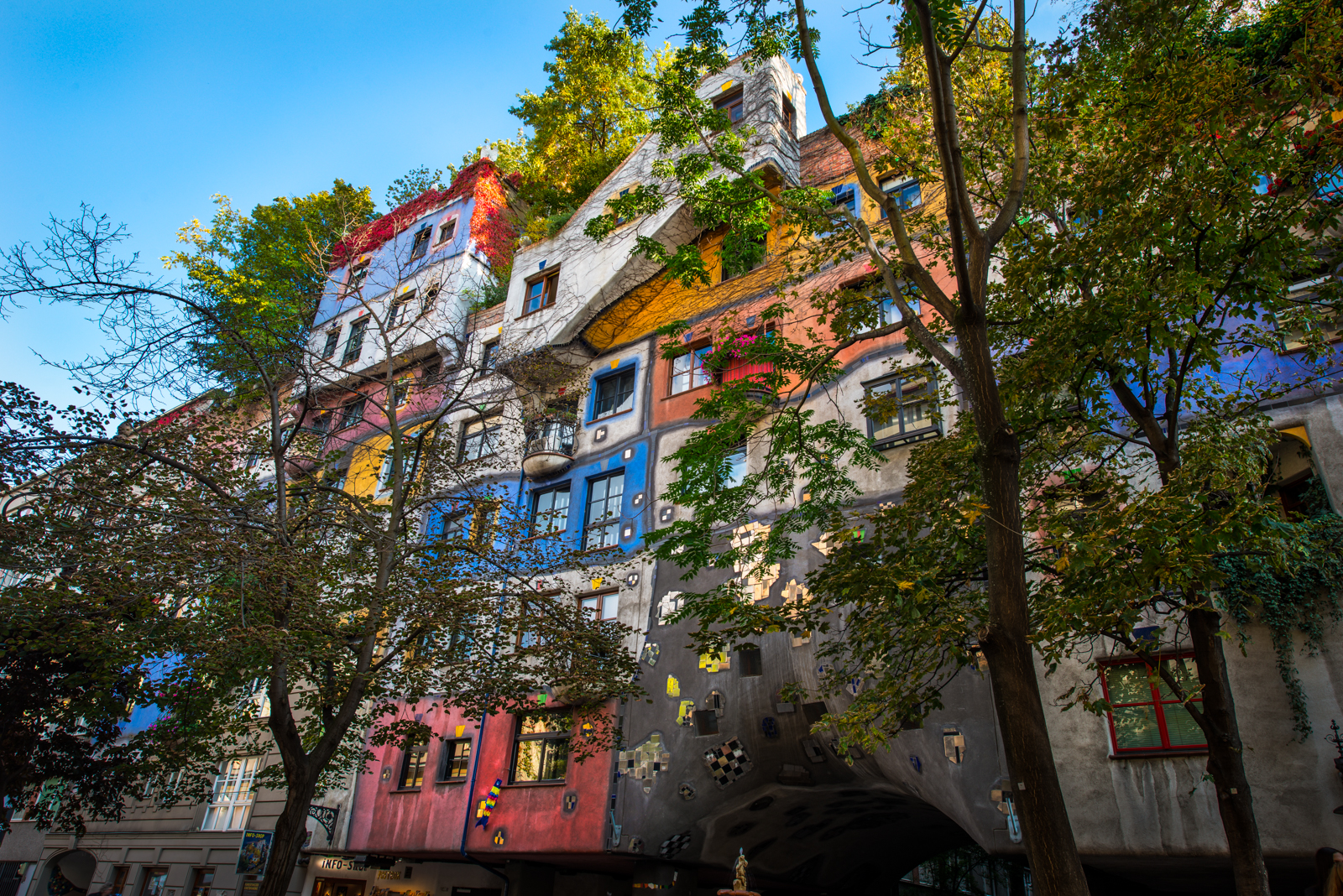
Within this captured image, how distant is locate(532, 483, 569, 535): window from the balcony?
1.40 ft

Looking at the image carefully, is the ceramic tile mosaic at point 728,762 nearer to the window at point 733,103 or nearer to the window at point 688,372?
the window at point 688,372

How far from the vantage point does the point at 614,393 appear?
65.8ft

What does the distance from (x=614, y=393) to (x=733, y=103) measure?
8.80 meters

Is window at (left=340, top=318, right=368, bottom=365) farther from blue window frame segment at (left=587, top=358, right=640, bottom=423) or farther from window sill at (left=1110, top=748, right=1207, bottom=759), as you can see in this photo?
window sill at (left=1110, top=748, right=1207, bottom=759)

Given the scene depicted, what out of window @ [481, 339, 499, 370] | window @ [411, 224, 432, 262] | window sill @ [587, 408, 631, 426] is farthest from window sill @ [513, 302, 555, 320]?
window @ [411, 224, 432, 262]

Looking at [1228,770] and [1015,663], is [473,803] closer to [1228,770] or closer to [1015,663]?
[1015,663]

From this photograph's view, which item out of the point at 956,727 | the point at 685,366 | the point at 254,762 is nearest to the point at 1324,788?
the point at 956,727

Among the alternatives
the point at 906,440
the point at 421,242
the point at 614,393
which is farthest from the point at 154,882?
the point at 906,440

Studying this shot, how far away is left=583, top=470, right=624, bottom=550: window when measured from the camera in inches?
703

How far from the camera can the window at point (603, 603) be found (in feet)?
55.5

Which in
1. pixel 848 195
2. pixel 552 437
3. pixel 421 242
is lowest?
pixel 552 437

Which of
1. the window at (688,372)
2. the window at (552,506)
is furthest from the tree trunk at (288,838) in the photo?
the window at (688,372)

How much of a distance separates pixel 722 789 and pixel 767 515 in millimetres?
4821

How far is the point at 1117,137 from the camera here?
9.09 metres
